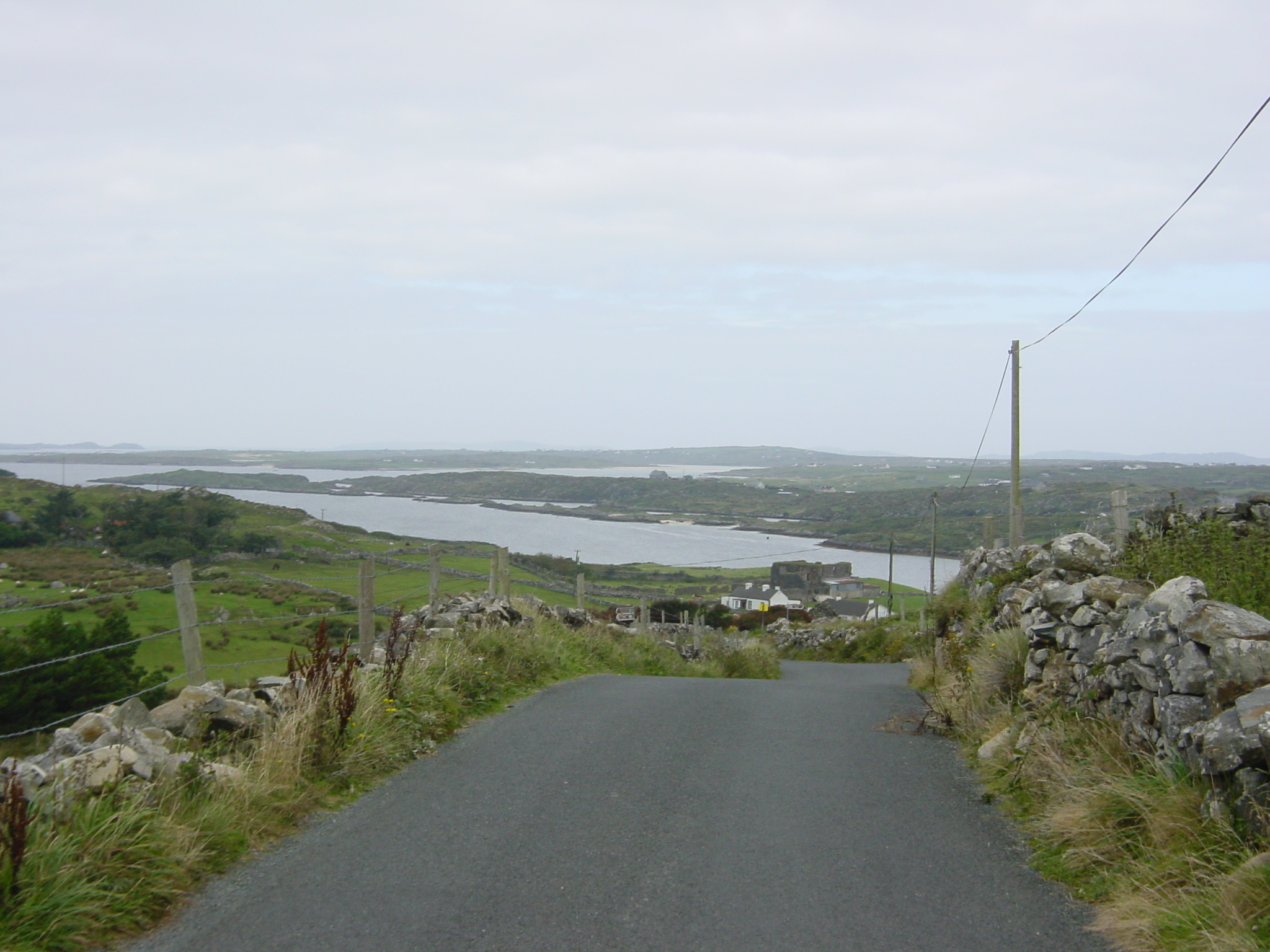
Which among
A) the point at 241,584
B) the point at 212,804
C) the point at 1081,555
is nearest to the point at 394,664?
the point at 212,804

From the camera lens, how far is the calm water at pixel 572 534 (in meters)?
67.9

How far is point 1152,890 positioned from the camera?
4.54 m

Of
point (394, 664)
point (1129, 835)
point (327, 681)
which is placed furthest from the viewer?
point (394, 664)

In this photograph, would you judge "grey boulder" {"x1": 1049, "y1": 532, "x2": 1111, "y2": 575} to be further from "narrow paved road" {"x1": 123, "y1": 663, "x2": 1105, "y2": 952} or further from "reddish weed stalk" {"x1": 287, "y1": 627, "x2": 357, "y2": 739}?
"reddish weed stalk" {"x1": 287, "y1": 627, "x2": 357, "y2": 739}

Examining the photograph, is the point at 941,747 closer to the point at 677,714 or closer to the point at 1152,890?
the point at 677,714

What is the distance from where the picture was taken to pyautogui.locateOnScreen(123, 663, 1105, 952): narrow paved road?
4.50m

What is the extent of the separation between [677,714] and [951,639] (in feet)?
19.4

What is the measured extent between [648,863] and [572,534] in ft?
268

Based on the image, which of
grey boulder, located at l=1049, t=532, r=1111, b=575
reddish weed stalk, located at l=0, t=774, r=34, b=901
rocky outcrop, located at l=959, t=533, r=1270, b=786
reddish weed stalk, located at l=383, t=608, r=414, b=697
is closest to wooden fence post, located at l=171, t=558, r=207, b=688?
reddish weed stalk, located at l=383, t=608, r=414, b=697

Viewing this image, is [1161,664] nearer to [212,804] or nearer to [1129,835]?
[1129,835]

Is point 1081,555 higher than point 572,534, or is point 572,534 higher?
point 1081,555

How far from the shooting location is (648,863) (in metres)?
5.51

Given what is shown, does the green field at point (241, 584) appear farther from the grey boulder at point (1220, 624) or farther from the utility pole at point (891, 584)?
the utility pole at point (891, 584)

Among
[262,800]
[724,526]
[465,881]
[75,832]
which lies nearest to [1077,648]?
[465,881]
